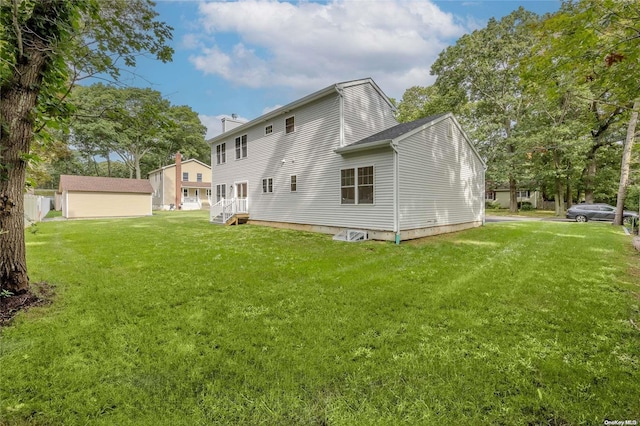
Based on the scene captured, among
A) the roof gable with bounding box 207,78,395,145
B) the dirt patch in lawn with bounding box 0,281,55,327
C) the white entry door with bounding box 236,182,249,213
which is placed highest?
the roof gable with bounding box 207,78,395,145

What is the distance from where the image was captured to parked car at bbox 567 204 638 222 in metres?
17.8

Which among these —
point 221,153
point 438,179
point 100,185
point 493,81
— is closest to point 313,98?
point 438,179

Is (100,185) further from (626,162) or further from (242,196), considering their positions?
(626,162)

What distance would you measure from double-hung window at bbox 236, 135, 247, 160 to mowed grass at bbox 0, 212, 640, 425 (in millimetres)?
11067

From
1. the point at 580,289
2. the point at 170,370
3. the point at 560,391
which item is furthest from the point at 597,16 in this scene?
the point at 170,370

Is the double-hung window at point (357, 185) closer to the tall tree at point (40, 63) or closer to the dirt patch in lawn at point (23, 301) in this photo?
the tall tree at point (40, 63)

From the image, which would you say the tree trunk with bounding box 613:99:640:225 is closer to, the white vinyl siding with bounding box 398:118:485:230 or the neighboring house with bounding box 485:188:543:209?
the white vinyl siding with bounding box 398:118:485:230

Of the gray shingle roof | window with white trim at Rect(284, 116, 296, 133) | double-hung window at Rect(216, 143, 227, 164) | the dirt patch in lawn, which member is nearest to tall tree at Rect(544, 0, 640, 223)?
the gray shingle roof

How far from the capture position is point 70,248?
Result: 8.61 metres

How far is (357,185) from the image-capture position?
Answer: 1043 centimetres

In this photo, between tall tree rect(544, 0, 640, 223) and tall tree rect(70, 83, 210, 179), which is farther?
tall tree rect(70, 83, 210, 179)

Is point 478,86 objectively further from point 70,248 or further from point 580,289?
point 70,248

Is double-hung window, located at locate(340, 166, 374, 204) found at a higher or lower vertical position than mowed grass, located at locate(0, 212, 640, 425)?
higher

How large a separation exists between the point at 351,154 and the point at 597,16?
707 centimetres
